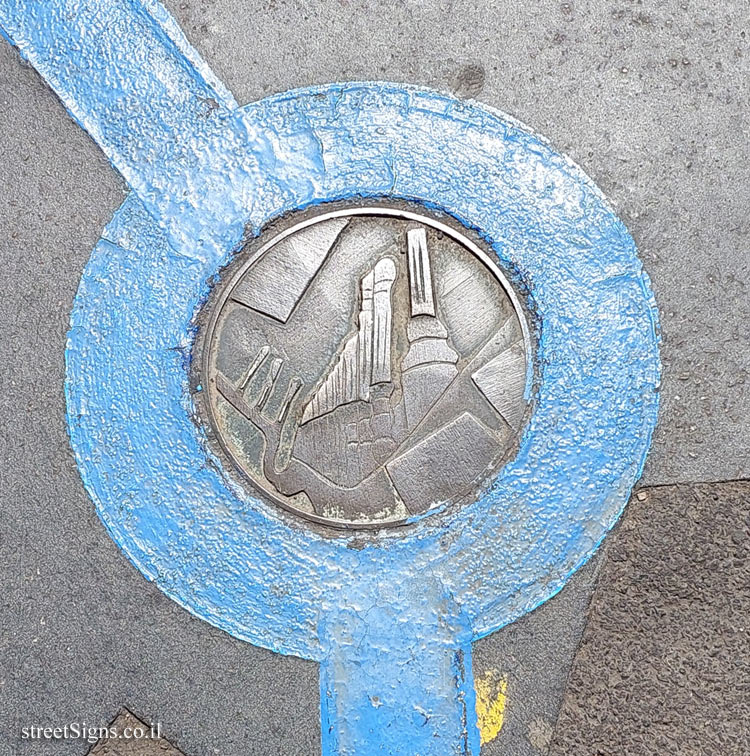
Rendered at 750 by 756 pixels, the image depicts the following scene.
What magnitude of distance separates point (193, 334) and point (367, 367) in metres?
A: 0.66

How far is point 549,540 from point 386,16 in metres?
1.99

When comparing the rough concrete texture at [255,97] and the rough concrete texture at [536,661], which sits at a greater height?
the rough concrete texture at [255,97]

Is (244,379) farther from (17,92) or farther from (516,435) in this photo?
(17,92)

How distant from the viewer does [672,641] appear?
6.95ft

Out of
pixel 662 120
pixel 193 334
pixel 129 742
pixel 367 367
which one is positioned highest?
pixel 662 120

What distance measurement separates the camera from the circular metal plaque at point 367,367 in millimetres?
2133

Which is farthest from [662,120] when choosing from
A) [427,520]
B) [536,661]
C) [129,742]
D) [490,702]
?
[129,742]

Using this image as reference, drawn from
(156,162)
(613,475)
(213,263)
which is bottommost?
(613,475)

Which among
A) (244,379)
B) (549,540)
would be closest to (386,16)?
(244,379)

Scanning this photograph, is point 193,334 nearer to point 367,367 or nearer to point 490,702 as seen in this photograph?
point 367,367

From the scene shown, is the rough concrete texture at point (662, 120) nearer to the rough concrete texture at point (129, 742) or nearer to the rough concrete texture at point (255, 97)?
the rough concrete texture at point (255, 97)

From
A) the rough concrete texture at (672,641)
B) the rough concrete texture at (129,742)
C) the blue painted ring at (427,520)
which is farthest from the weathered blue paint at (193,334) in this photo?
the rough concrete texture at (129,742)

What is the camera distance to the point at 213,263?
7.23 ft

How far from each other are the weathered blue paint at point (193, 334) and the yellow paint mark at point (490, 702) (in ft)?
0.16
